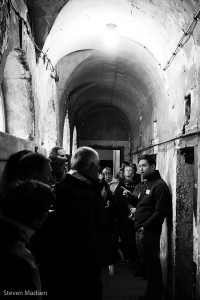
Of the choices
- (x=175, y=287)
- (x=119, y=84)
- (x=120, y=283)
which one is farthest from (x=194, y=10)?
(x=119, y=84)

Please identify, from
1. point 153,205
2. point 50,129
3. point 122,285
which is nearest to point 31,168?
point 153,205

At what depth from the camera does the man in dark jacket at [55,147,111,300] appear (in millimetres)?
2648

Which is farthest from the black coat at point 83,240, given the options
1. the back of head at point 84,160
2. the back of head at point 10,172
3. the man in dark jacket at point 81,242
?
the back of head at point 10,172

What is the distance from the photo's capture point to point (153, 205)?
5.00 meters

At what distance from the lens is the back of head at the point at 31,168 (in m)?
2.49

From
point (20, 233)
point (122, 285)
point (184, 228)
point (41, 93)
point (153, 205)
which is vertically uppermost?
point (41, 93)

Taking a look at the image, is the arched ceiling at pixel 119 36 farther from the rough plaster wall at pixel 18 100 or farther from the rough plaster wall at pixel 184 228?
the rough plaster wall at pixel 184 228

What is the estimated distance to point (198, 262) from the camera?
396 centimetres

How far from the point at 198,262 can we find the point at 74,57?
16.3 ft

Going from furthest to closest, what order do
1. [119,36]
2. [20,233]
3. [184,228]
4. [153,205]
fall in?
[119,36] → [153,205] → [184,228] → [20,233]

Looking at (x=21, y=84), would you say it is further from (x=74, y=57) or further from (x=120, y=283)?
(x=120, y=283)

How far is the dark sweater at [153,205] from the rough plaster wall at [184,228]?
19 cm

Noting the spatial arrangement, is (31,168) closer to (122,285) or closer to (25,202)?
(25,202)

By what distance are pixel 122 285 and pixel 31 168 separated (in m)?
3.96
